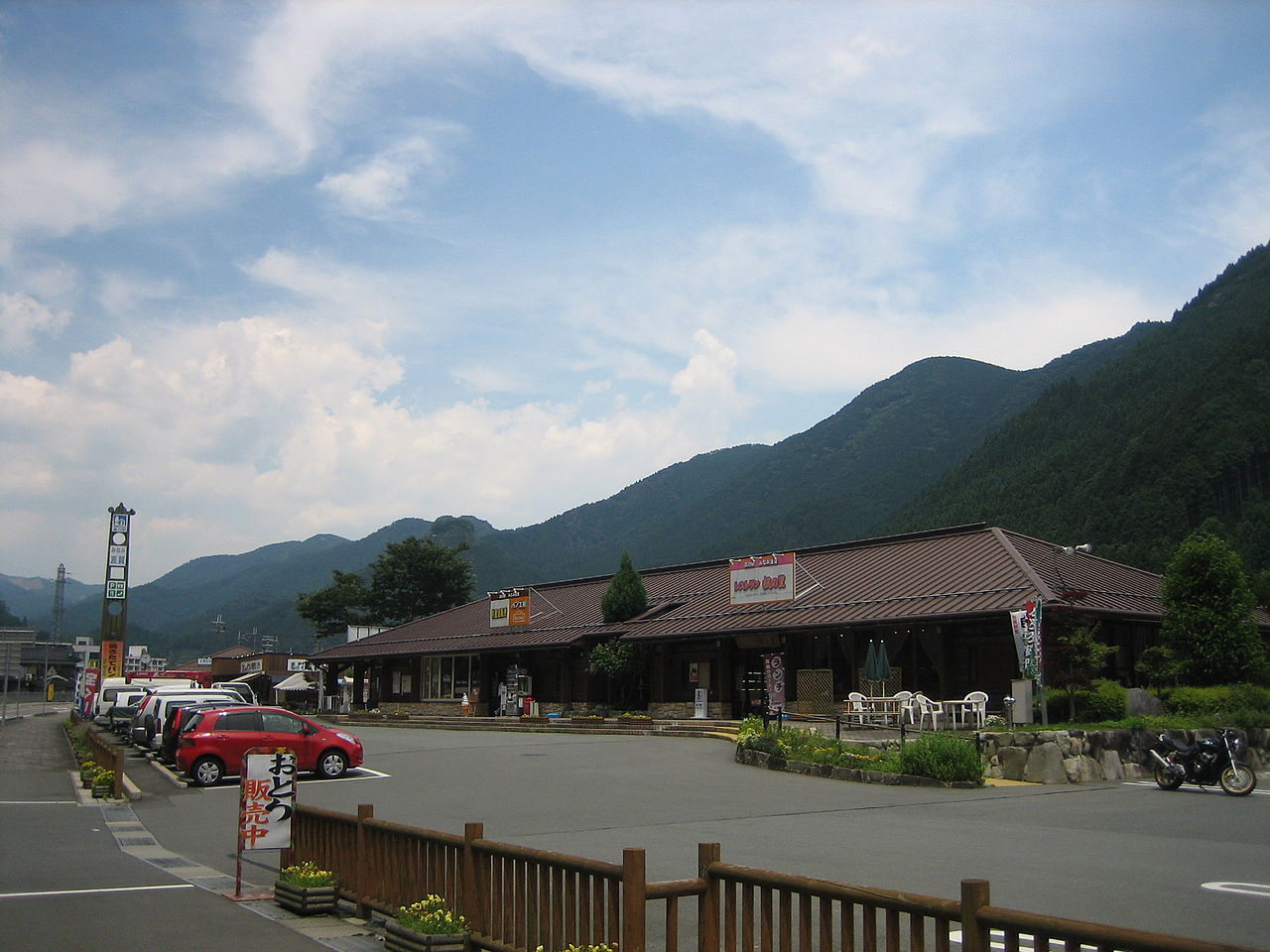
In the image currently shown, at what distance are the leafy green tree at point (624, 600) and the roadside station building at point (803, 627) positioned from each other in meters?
0.57

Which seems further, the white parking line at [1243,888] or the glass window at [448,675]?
the glass window at [448,675]

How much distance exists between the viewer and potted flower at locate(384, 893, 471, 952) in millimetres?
7309

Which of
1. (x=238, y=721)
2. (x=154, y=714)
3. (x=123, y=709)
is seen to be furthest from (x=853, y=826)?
(x=123, y=709)

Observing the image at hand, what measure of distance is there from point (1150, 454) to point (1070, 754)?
199 ft

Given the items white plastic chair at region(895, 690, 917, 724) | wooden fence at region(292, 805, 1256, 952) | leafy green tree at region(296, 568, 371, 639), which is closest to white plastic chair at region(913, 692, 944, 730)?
white plastic chair at region(895, 690, 917, 724)

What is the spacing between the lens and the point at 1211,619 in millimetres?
23203

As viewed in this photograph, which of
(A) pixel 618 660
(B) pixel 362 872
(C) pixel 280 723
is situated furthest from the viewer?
(A) pixel 618 660

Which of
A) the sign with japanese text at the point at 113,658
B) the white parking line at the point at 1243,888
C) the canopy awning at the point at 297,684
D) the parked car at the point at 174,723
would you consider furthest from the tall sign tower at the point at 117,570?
the white parking line at the point at 1243,888

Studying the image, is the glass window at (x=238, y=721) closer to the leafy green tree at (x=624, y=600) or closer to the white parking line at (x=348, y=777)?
the white parking line at (x=348, y=777)

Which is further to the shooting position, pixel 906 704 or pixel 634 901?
pixel 906 704

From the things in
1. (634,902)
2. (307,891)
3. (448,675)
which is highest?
(448,675)

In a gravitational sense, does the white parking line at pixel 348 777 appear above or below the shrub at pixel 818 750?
below

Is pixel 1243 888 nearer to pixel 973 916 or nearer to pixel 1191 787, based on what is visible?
pixel 973 916

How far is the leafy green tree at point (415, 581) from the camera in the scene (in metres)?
85.7
